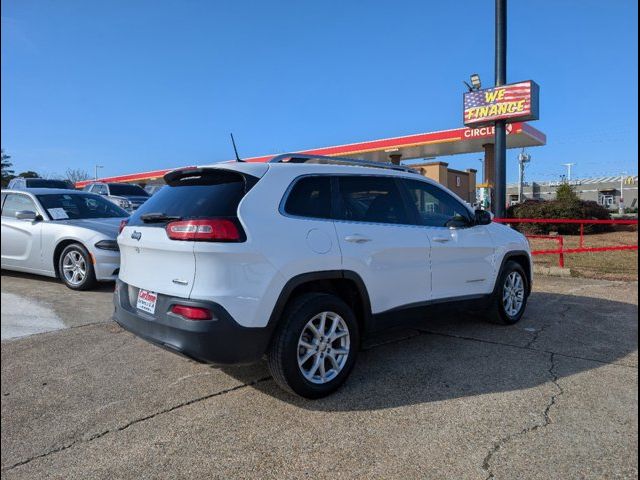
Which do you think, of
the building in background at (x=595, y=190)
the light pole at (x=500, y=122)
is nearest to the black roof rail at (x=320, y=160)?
the light pole at (x=500, y=122)

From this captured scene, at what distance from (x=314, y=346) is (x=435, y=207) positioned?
222cm

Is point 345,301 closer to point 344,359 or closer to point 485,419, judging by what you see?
point 344,359

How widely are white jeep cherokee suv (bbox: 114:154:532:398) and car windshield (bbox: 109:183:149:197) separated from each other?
1590 centimetres

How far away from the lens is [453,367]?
432cm

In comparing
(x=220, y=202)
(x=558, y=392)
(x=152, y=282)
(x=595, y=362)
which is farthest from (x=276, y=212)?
(x=595, y=362)

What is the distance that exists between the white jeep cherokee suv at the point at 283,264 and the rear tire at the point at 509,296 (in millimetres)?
1061

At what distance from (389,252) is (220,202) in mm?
1539

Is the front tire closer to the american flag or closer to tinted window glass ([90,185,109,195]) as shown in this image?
tinted window glass ([90,185,109,195])

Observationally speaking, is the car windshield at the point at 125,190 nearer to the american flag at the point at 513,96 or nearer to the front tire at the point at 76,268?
the front tire at the point at 76,268

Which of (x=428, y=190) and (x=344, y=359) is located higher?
(x=428, y=190)

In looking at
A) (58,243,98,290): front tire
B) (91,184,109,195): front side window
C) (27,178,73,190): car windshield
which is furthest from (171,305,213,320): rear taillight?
(91,184,109,195): front side window

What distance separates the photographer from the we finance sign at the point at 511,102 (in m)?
16.6

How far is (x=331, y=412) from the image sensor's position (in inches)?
136

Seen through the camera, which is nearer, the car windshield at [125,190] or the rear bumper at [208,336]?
the rear bumper at [208,336]
